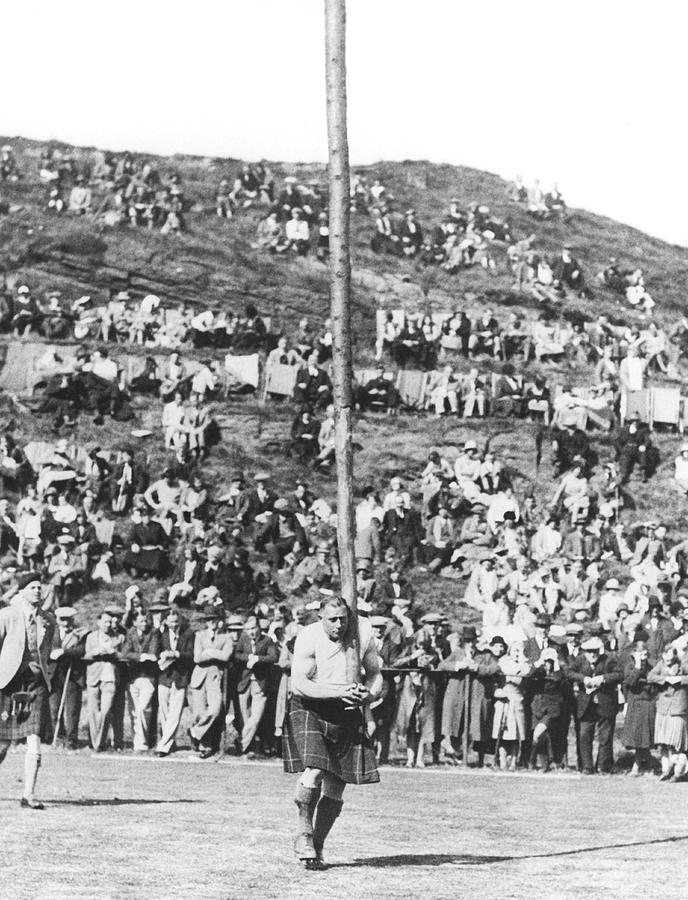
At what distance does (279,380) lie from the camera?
23188mm

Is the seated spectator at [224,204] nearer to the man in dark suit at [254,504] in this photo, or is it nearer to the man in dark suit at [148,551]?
the man in dark suit at [254,504]

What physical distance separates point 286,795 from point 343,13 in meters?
4.79

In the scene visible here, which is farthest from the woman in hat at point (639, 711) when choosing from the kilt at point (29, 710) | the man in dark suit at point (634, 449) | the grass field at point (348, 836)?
the man in dark suit at point (634, 449)

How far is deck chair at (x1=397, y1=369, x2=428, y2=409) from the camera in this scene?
76.3 feet

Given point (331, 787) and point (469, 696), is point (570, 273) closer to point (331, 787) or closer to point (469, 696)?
point (469, 696)

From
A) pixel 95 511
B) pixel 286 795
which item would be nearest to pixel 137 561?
pixel 95 511

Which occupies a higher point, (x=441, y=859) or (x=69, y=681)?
(x=441, y=859)

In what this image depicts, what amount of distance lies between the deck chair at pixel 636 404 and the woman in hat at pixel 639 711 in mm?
9645

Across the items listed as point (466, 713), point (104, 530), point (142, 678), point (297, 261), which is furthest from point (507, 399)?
point (142, 678)

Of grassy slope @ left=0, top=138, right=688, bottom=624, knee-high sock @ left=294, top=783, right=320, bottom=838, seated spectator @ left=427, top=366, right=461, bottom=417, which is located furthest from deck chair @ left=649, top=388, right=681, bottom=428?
knee-high sock @ left=294, top=783, right=320, bottom=838

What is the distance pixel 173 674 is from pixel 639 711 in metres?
3.54

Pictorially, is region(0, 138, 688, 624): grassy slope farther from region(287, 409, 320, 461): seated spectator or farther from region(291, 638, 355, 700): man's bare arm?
region(291, 638, 355, 700): man's bare arm

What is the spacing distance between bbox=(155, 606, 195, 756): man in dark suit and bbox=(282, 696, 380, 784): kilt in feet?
21.4

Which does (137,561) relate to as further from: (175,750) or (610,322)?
(610,322)
